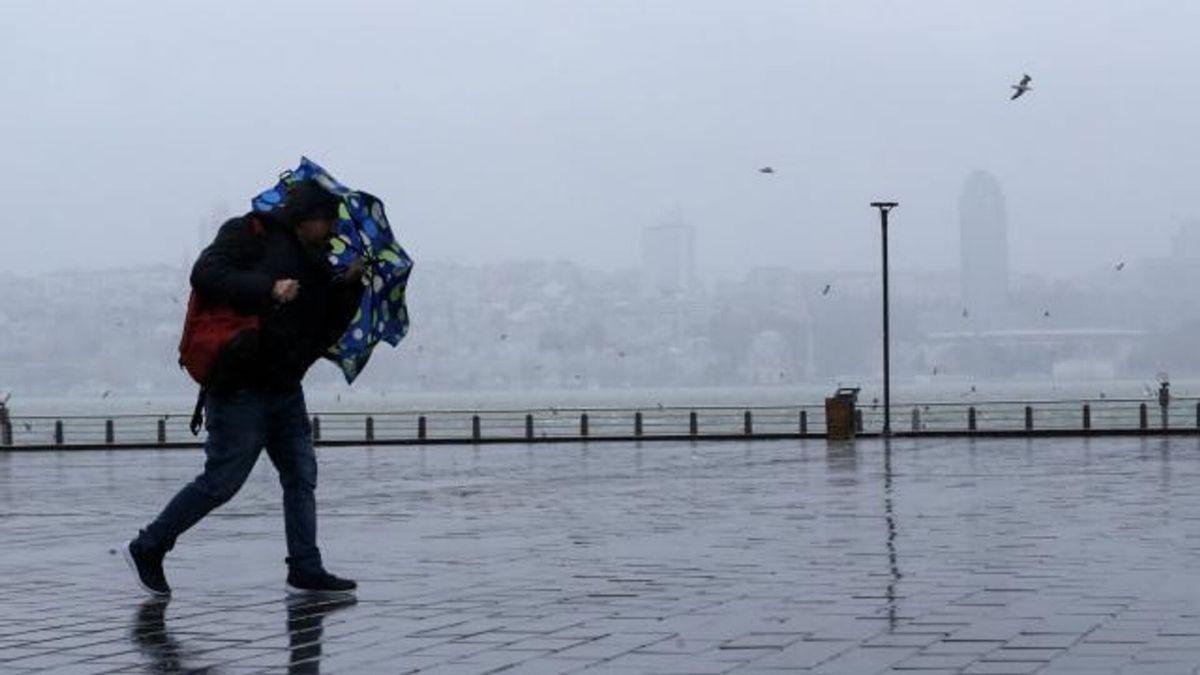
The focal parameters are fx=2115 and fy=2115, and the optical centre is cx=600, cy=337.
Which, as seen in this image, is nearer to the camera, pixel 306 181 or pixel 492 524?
pixel 306 181

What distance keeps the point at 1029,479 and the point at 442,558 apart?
35.0 ft

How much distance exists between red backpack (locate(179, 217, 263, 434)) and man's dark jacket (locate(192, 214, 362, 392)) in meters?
0.03

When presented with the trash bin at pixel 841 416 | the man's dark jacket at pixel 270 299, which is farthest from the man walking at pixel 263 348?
the trash bin at pixel 841 416

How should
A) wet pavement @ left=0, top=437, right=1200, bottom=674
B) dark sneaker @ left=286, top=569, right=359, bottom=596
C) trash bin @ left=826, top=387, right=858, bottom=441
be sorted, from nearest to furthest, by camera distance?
wet pavement @ left=0, top=437, right=1200, bottom=674, dark sneaker @ left=286, top=569, right=359, bottom=596, trash bin @ left=826, top=387, right=858, bottom=441

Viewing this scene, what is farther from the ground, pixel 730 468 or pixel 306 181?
pixel 306 181

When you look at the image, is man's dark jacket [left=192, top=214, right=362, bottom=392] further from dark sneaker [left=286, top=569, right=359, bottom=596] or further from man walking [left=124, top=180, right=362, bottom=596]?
dark sneaker [left=286, top=569, right=359, bottom=596]

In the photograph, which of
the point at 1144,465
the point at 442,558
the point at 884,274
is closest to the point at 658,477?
the point at 1144,465

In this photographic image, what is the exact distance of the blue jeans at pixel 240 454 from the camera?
28.5 ft

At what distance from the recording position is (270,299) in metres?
8.48

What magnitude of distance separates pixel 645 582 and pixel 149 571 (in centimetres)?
214

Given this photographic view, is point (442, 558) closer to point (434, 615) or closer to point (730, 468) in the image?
point (434, 615)

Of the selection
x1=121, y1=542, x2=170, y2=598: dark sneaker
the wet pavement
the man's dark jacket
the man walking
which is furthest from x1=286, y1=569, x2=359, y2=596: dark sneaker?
the man's dark jacket

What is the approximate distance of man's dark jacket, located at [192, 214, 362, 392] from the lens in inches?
335

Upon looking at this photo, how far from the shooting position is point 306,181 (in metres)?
8.83
